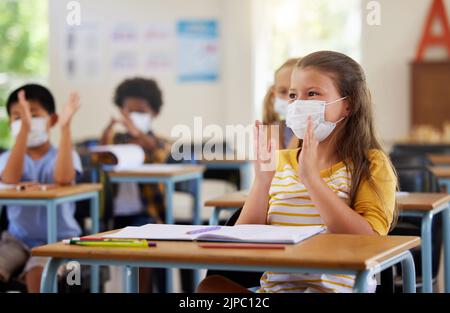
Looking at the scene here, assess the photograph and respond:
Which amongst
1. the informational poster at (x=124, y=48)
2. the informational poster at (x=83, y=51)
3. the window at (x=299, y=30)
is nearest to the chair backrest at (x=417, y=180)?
the window at (x=299, y=30)

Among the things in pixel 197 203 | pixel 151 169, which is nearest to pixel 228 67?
pixel 197 203

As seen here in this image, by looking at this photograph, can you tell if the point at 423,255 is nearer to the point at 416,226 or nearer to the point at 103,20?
the point at 416,226

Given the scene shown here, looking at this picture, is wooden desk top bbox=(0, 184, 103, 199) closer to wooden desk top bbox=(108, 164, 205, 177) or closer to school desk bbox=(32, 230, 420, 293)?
wooden desk top bbox=(108, 164, 205, 177)

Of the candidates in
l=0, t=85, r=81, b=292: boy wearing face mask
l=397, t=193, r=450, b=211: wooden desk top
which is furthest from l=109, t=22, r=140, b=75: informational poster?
A: l=397, t=193, r=450, b=211: wooden desk top

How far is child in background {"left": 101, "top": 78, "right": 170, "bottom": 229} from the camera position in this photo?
4.42 metres

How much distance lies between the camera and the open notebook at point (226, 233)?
1721 millimetres

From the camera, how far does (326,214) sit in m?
1.94

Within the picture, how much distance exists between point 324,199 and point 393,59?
5.56m

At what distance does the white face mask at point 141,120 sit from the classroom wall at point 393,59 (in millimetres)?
2693

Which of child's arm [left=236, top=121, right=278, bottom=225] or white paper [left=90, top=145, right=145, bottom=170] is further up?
child's arm [left=236, top=121, right=278, bottom=225]

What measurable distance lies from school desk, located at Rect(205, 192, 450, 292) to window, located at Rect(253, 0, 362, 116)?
15.0 feet
